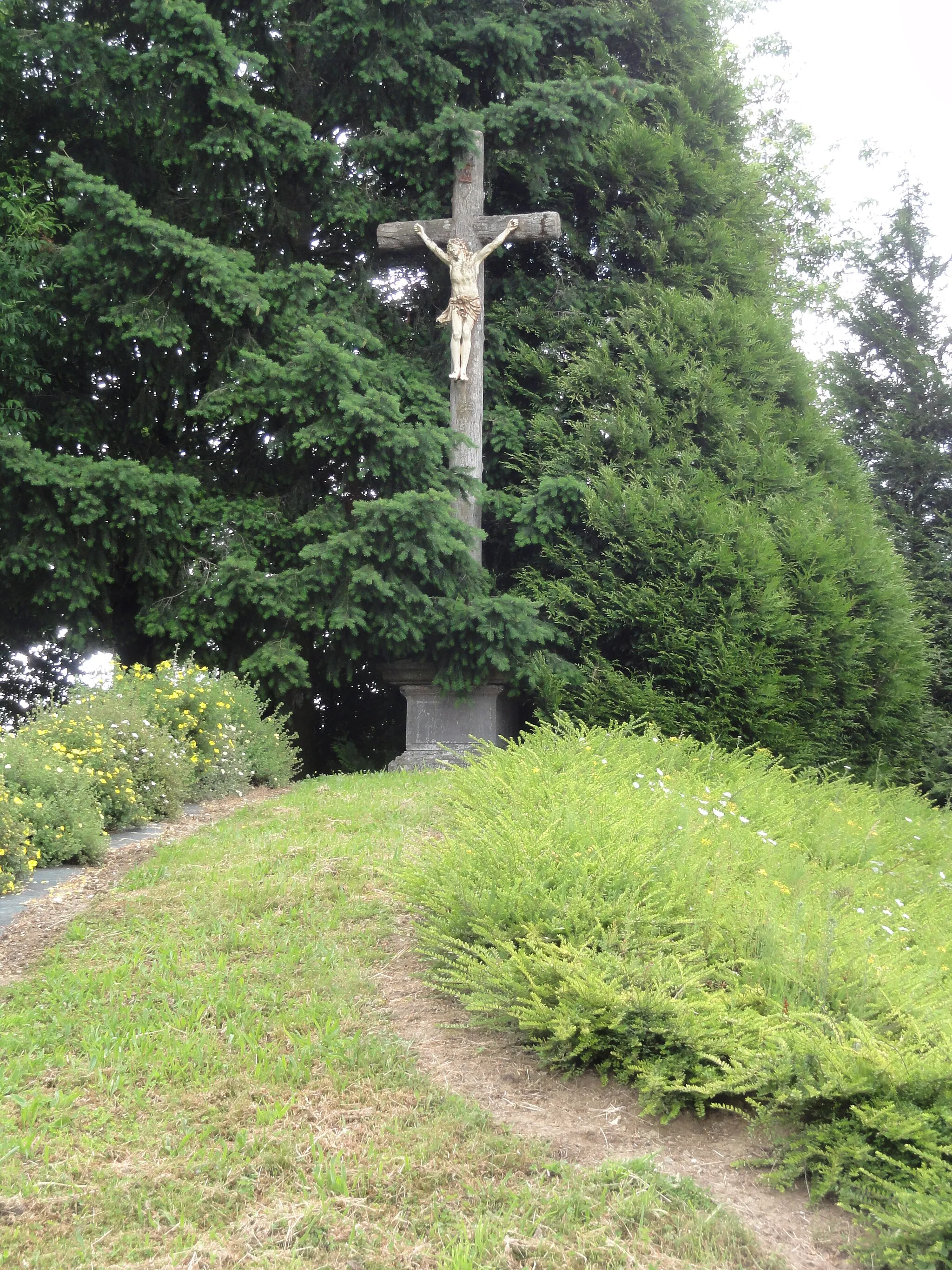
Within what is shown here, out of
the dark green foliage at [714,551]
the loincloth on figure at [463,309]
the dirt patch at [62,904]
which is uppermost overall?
the loincloth on figure at [463,309]

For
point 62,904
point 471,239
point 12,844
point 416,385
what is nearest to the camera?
point 62,904

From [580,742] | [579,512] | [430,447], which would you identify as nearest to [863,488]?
[579,512]

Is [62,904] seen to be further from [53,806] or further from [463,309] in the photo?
[463,309]

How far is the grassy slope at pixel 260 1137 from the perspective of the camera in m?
2.24

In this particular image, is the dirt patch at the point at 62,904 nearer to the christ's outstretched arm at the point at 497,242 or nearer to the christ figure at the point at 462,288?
the christ figure at the point at 462,288

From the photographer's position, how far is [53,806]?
5242 mm

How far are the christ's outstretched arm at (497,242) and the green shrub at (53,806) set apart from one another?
602 cm

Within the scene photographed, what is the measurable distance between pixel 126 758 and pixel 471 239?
19.2ft

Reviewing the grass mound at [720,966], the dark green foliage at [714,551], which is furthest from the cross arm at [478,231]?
the grass mound at [720,966]

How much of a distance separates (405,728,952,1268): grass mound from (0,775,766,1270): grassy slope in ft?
1.15

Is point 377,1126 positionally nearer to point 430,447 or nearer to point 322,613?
point 322,613

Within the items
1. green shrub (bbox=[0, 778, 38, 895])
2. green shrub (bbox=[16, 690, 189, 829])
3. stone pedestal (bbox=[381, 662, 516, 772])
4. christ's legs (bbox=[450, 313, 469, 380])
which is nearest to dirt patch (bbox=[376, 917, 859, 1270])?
green shrub (bbox=[0, 778, 38, 895])

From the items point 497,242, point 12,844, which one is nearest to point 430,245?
point 497,242

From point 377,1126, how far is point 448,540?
5.83 meters
